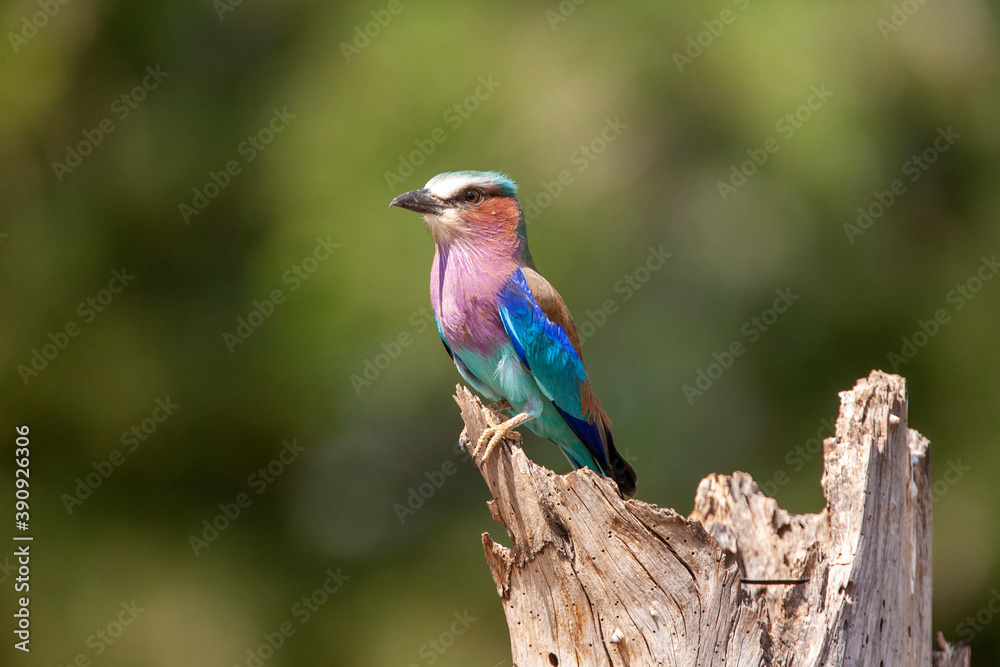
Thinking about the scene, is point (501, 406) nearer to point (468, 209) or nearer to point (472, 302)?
point (472, 302)

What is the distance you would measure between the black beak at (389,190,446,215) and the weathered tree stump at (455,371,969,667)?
1.11 m

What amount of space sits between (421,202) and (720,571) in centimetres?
233

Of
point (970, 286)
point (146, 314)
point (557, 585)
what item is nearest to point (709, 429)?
point (970, 286)

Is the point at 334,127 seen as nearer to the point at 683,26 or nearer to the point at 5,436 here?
the point at 683,26

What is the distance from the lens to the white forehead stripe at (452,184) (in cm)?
473

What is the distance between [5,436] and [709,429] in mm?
6151

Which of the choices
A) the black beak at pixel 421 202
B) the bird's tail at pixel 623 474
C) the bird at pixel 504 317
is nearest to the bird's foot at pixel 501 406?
the bird at pixel 504 317

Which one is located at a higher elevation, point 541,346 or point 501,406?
point 541,346

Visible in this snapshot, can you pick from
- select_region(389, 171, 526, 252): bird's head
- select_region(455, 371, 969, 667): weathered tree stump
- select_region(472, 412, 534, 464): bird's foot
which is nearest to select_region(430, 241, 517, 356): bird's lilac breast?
select_region(389, 171, 526, 252): bird's head

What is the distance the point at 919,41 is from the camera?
24.5ft

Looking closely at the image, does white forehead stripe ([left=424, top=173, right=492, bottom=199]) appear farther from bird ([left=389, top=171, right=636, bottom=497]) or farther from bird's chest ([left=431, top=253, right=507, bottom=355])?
bird's chest ([left=431, top=253, right=507, bottom=355])

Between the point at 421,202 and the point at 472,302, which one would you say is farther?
the point at 421,202

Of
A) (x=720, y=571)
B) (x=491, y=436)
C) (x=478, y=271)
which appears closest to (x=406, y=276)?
(x=478, y=271)

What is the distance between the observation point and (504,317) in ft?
14.8
